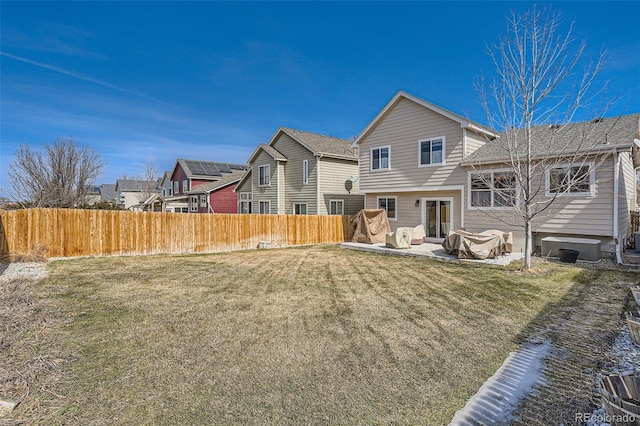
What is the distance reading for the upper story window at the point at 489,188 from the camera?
40.3 ft

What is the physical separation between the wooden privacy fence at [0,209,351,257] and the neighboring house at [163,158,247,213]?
1465 cm

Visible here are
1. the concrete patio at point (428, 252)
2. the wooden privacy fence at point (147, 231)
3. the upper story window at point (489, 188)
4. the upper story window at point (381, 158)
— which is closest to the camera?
the concrete patio at point (428, 252)

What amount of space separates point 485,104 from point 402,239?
229 inches

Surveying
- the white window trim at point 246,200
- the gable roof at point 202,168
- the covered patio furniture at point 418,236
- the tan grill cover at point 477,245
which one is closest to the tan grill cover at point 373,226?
the covered patio furniture at point 418,236

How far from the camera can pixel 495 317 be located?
5375 mm

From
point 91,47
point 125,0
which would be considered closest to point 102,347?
point 125,0

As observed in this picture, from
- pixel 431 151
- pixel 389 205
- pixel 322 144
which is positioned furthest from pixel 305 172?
pixel 431 151

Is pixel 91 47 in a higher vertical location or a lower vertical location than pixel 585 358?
higher

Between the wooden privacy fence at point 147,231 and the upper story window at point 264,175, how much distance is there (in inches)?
262

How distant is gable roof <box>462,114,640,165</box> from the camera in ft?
32.4

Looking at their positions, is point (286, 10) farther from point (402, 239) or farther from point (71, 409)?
point (71, 409)

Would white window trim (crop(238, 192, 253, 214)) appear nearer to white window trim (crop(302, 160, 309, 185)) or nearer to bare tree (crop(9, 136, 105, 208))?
white window trim (crop(302, 160, 309, 185))

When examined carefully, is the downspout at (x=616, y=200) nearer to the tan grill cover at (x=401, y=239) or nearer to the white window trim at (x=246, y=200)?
the tan grill cover at (x=401, y=239)

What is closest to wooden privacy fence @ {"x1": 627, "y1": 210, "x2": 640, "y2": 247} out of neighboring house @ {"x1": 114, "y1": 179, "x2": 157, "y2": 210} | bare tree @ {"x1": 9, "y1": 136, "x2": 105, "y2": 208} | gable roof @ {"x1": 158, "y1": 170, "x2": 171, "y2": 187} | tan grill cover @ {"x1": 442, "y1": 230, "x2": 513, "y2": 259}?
tan grill cover @ {"x1": 442, "y1": 230, "x2": 513, "y2": 259}
